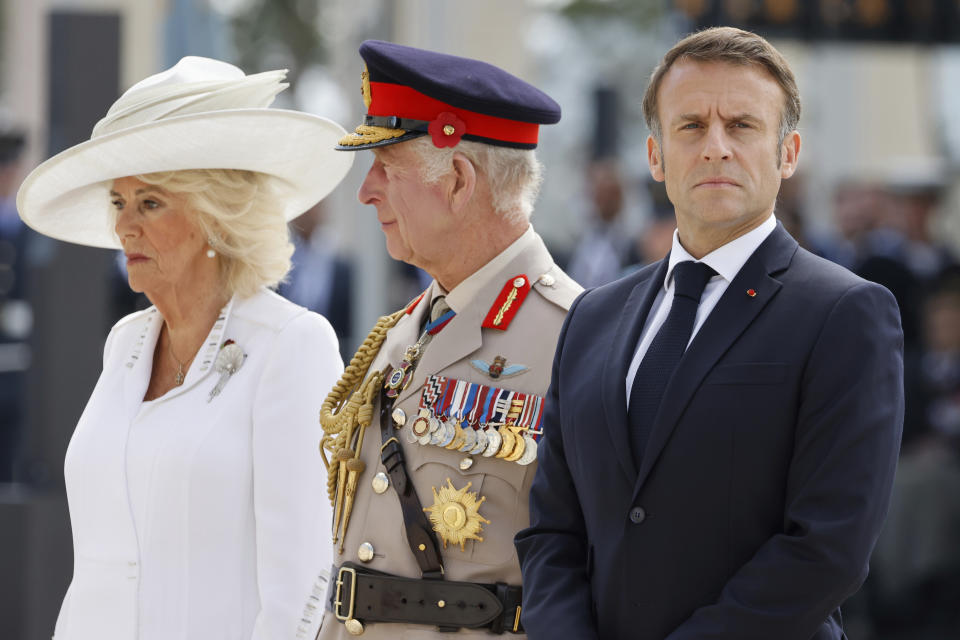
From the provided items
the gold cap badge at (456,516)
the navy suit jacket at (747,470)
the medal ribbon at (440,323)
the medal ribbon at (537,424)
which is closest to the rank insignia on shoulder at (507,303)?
the medal ribbon at (440,323)

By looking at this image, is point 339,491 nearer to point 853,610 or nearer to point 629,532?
point 629,532

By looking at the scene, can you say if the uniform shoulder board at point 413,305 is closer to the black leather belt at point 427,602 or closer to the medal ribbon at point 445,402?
the medal ribbon at point 445,402

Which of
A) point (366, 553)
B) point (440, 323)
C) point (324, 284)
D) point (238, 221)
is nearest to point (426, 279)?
point (324, 284)

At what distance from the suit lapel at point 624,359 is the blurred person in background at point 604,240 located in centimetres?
562

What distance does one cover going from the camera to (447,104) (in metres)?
3.19

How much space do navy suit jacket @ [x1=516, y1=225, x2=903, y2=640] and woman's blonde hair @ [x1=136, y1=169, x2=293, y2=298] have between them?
129 cm

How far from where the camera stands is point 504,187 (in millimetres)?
3250

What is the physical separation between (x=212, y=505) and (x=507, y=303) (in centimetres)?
87

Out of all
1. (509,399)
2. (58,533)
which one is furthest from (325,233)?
(509,399)

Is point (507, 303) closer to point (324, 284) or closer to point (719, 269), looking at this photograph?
point (719, 269)

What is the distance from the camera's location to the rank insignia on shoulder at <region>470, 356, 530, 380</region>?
3.07 meters

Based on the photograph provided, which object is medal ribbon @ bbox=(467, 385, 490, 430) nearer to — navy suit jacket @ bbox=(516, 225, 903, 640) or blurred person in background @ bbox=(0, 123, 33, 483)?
navy suit jacket @ bbox=(516, 225, 903, 640)

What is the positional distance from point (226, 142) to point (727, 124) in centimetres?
153

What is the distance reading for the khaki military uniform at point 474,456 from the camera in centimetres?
297
